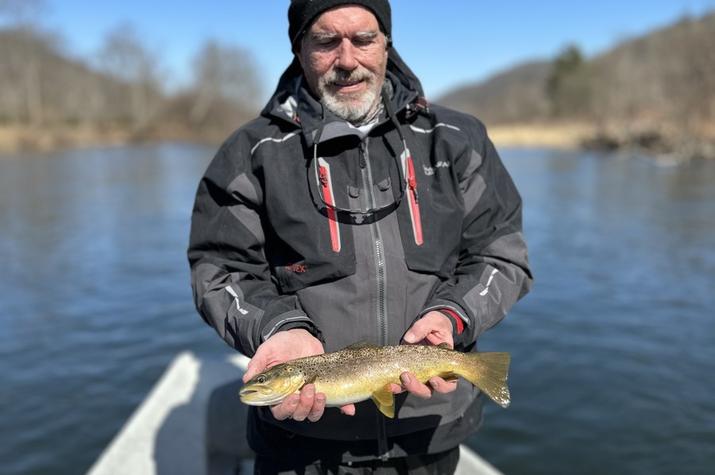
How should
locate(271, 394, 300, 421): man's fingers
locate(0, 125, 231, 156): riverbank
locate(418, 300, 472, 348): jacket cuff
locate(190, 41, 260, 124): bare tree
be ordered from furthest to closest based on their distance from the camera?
locate(190, 41, 260, 124): bare tree < locate(0, 125, 231, 156): riverbank < locate(418, 300, 472, 348): jacket cuff < locate(271, 394, 300, 421): man's fingers

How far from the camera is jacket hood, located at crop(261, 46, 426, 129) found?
2.65 m

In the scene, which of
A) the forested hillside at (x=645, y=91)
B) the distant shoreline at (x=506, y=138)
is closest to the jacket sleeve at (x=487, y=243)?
the distant shoreline at (x=506, y=138)

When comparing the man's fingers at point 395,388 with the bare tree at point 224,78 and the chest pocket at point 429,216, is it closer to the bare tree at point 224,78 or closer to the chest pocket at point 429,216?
the chest pocket at point 429,216

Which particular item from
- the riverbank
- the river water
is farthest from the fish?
the riverbank

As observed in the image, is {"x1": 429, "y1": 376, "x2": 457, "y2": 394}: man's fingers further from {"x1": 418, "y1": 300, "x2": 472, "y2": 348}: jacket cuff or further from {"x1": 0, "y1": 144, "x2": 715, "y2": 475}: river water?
{"x1": 0, "y1": 144, "x2": 715, "y2": 475}: river water

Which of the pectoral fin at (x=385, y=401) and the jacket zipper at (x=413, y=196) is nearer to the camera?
the pectoral fin at (x=385, y=401)

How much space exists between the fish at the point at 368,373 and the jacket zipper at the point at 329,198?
17.2 inches

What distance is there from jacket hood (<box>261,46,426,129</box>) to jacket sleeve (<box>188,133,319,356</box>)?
23cm

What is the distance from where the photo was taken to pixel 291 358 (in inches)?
94.7

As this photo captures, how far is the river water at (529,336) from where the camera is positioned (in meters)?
7.04

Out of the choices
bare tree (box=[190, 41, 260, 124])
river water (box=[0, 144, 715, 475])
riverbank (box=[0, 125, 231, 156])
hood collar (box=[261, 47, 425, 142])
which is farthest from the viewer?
bare tree (box=[190, 41, 260, 124])

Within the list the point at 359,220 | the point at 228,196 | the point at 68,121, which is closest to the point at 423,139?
the point at 359,220

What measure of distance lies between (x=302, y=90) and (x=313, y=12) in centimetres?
33

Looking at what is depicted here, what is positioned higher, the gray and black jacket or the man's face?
the man's face
